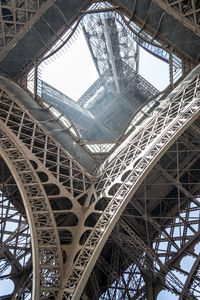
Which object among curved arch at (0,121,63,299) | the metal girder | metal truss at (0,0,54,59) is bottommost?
curved arch at (0,121,63,299)

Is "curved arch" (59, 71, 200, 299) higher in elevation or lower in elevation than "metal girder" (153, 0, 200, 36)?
lower

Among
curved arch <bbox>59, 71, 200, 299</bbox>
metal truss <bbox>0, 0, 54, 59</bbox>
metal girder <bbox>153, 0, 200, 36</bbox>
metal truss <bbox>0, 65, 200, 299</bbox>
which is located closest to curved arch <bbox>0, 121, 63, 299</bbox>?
metal truss <bbox>0, 65, 200, 299</bbox>

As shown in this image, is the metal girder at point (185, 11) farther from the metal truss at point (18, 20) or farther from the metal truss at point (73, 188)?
the metal truss at point (18, 20)

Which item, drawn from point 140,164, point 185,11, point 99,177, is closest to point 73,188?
point 99,177

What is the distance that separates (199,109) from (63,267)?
28.0 feet

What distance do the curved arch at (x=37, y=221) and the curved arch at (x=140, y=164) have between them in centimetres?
80

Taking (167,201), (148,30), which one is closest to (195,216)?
(167,201)

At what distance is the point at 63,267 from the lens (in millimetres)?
12906

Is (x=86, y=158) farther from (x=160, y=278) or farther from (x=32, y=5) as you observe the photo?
(x=32, y=5)

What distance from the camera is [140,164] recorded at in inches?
578

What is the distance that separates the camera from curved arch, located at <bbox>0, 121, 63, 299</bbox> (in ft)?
40.1

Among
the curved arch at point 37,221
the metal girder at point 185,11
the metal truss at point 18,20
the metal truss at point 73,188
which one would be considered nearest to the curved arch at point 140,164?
the metal truss at point 73,188

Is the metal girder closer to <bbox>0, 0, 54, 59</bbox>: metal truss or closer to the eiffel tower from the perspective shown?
the eiffel tower

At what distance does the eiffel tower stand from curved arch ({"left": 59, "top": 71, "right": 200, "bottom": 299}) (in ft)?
0.15
